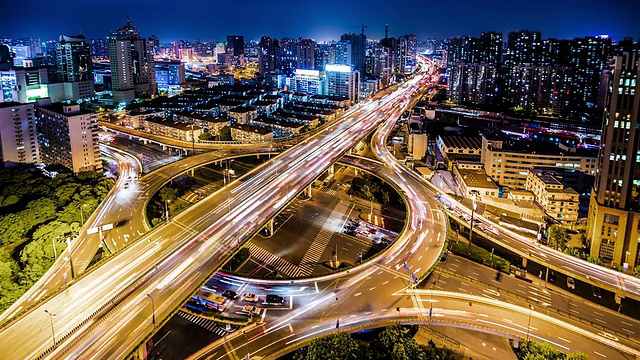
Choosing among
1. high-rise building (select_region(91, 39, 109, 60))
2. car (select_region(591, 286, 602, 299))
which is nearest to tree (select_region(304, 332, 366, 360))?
car (select_region(591, 286, 602, 299))

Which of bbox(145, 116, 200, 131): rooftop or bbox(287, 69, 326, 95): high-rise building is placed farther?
bbox(287, 69, 326, 95): high-rise building

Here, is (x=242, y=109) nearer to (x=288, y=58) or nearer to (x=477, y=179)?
(x=477, y=179)

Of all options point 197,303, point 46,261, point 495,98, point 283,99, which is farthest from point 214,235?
point 495,98

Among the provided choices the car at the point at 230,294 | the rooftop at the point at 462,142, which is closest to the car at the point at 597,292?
the car at the point at 230,294

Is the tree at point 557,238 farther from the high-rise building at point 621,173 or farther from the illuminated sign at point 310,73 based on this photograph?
the illuminated sign at point 310,73

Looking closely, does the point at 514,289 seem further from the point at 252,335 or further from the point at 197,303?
the point at 197,303

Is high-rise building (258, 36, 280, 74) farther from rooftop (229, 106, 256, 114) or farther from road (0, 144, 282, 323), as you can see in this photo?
road (0, 144, 282, 323)
